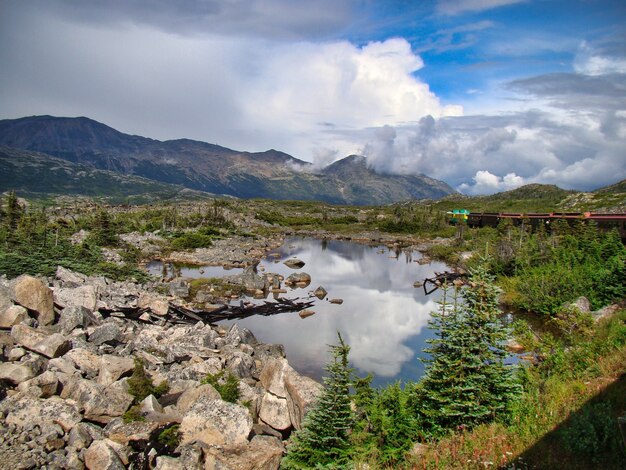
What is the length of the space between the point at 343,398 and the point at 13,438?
7886 millimetres

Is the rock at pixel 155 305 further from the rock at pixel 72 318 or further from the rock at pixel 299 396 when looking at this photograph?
the rock at pixel 299 396

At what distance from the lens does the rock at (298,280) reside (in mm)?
44594

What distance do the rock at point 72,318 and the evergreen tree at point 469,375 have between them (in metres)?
15.0

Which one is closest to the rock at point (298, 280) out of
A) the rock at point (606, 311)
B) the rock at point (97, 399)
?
the rock at point (606, 311)

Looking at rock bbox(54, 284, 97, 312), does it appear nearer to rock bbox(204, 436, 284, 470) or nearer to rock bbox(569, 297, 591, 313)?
rock bbox(204, 436, 284, 470)

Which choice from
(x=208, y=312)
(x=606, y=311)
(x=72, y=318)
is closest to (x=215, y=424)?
(x=72, y=318)

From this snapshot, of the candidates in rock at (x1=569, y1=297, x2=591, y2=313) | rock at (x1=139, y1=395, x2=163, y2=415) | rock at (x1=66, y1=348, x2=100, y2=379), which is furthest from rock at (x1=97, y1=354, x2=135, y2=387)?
rock at (x1=569, y1=297, x2=591, y2=313)

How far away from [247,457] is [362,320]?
2285 cm

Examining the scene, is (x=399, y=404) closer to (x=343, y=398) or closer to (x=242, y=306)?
(x=343, y=398)

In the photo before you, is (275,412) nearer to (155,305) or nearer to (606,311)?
(155,305)

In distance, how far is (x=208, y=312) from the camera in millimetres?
30391

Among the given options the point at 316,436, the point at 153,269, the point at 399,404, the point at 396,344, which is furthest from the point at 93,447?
the point at 153,269

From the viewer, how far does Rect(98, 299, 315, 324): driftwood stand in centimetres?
2391

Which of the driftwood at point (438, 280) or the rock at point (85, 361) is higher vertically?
the rock at point (85, 361)
